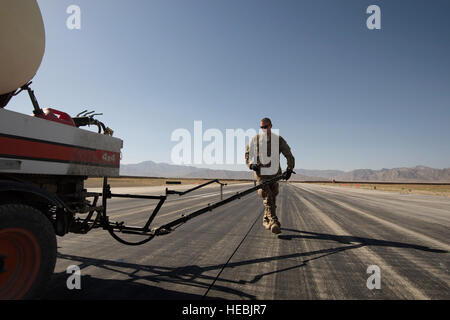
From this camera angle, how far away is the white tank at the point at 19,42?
1.92 metres

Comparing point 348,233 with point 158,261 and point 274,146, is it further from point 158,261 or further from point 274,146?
point 158,261

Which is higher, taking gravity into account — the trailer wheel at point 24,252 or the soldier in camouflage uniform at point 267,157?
the soldier in camouflage uniform at point 267,157

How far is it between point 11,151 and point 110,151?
997 mm

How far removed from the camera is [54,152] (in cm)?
210

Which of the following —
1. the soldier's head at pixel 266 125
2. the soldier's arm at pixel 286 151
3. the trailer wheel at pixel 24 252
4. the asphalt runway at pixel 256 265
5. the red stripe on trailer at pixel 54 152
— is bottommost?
the asphalt runway at pixel 256 265

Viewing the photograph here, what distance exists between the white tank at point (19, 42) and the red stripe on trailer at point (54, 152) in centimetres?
66

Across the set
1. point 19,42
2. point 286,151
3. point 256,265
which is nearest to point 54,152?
point 19,42

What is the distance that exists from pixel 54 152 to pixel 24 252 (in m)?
0.85

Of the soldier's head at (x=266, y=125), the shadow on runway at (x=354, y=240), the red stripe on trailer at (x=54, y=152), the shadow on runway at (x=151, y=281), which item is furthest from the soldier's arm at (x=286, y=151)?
the red stripe on trailer at (x=54, y=152)

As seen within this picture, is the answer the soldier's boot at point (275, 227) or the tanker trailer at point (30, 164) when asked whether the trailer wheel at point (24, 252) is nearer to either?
the tanker trailer at point (30, 164)

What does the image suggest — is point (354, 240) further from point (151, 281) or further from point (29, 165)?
point (29, 165)

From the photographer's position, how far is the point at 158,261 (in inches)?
121

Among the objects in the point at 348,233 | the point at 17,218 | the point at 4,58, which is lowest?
the point at 348,233
